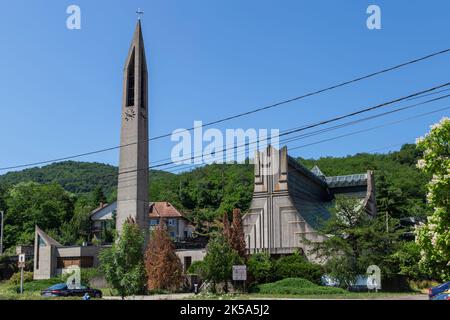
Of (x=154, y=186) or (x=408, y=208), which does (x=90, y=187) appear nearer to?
(x=154, y=186)

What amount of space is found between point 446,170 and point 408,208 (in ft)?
234

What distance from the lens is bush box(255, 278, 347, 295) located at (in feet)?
130

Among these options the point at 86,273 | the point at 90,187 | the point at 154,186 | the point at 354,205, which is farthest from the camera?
the point at 90,187

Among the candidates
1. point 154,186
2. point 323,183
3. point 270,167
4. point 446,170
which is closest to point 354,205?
point 270,167

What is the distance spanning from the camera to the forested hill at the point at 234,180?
8588cm

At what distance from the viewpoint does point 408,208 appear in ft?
276

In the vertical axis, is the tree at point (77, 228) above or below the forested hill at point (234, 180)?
below

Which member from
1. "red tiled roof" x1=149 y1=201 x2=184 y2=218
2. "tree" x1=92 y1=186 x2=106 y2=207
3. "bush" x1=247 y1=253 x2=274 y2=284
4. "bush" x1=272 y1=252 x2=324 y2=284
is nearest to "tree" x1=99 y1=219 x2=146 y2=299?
"bush" x1=247 y1=253 x2=274 y2=284

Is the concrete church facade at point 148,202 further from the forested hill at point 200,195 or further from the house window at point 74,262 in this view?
the forested hill at point 200,195

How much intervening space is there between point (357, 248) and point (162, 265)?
53.9 ft

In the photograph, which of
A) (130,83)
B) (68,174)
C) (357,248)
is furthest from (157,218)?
(357,248)

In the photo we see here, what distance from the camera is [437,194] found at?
16.8 metres

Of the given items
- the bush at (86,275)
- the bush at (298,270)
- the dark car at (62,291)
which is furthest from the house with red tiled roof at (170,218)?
the dark car at (62,291)

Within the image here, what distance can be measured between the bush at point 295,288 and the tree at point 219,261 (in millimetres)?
3833
